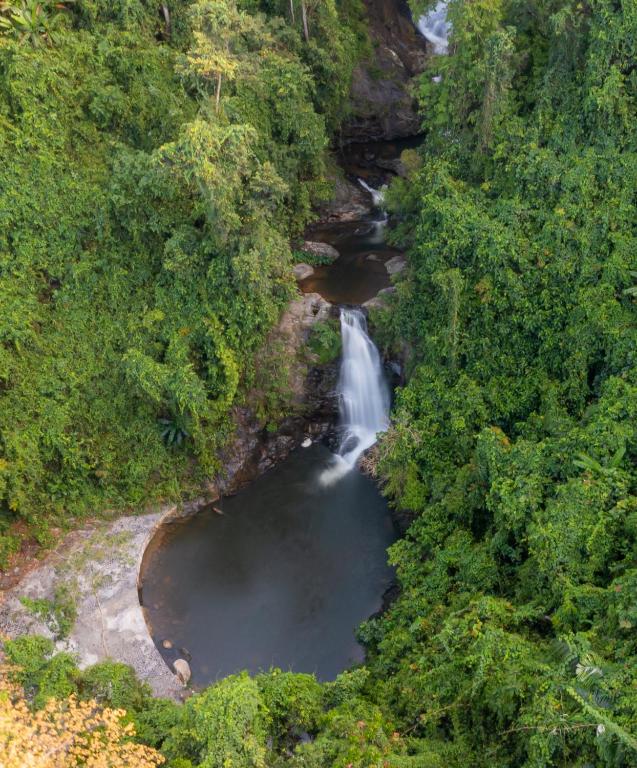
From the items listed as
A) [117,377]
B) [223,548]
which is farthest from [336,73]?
[223,548]

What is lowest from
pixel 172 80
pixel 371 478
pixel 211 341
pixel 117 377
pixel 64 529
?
pixel 64 529

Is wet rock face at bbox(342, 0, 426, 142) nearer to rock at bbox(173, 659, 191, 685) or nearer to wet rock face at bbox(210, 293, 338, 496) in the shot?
wet rock face at bbox(210, 293, 338, 496)

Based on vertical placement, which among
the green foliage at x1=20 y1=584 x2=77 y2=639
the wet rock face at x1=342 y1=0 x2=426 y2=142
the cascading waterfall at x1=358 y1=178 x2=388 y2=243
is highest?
the wet rock face at x1=342 y1=0 x2=426 y2=142

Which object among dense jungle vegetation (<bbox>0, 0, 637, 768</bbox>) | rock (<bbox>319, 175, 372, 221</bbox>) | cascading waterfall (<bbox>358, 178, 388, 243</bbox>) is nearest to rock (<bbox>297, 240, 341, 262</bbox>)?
cascading waterfall (<bbox>358, 178, 388, 243</bbox>)

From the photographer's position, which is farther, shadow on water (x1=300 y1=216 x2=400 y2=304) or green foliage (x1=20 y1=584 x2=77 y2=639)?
shadow on water (x1=300 y1=216 x2=400 y2=304)

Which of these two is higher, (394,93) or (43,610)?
(394,93)

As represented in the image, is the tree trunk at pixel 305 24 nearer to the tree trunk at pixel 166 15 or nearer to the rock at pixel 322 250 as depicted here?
the tree trunk at pixel 166 15

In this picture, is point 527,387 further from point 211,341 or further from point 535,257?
point 211,341
